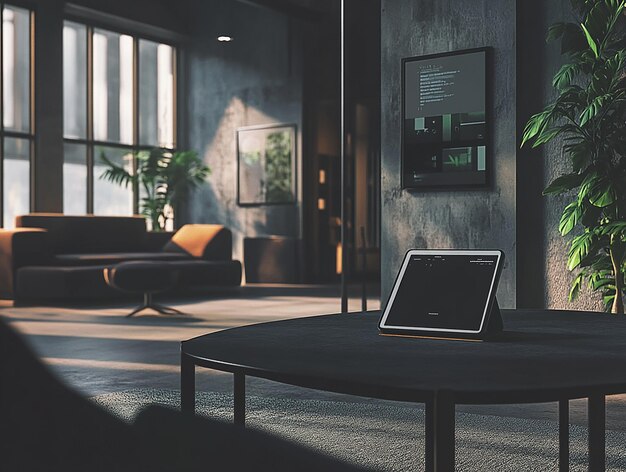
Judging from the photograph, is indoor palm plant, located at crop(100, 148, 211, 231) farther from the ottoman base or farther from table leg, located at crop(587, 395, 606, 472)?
table leg, located at crop(587, 395, 606, 472)

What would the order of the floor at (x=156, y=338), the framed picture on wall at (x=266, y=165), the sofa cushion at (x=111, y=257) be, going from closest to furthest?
the floor at (x=156, y=338) < the sofa cushion at (x=111, y=257) < the framed picture on wall at (x=266, y=165)

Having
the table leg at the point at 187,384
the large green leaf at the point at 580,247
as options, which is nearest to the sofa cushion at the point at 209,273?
the large green leaf at the point at 580,247

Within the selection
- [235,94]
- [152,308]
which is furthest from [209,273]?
[235,94]

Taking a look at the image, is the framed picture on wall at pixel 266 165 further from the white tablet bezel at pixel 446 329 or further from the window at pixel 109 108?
the white tablet bezel at pixel 446 329

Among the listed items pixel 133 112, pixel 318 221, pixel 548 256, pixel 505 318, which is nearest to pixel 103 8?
pixel 133 112

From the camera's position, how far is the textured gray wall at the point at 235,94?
11523 millimetres

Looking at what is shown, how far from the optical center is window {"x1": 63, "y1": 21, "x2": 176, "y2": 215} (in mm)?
11547

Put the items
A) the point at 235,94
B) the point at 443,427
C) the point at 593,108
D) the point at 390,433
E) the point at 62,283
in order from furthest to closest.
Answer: the point at 235,94 → the point at 62,283 → the point at 593,108 → the point at 390,433 → the point at 443,427

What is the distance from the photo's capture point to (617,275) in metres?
4.19

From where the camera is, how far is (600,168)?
4.17 m

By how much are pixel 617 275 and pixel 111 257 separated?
5.86m

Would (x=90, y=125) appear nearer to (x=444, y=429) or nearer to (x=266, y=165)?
(x=266, y=165)

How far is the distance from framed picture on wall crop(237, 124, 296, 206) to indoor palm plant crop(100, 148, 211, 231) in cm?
55

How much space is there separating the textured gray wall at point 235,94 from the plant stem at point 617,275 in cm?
737
